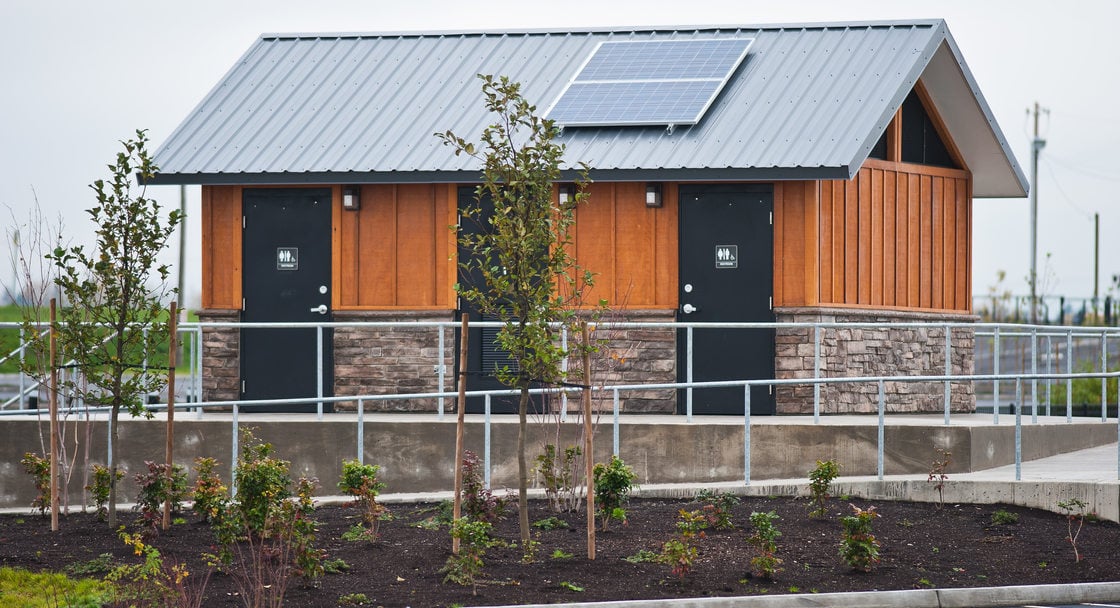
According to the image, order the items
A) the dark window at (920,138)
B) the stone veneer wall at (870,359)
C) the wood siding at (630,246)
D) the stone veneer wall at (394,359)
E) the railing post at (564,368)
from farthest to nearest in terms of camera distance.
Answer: the dark window at (920,138), the stone veneer wall at (394,359), the wood siding at (630,246), the stone veneer wall at (870,359), the railing post at (564,368)

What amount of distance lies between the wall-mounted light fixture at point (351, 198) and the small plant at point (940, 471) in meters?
7.08

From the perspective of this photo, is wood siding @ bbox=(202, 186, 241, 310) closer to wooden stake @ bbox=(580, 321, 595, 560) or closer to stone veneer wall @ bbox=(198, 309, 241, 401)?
stone veneer wall @ bbox=(198, 309, 241, 401)

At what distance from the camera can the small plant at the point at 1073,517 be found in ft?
35.5

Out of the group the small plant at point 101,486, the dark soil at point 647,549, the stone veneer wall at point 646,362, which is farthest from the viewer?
the stone veneer wall at point 646,362

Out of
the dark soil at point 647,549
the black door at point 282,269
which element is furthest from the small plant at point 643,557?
the black door at point 282,269

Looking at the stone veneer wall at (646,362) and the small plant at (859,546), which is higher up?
the stone veneer wall at (646,362)

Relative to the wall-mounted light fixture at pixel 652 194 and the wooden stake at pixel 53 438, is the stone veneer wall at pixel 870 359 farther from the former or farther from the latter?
the wooden stake at pixel 53 438

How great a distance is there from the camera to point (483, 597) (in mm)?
9336

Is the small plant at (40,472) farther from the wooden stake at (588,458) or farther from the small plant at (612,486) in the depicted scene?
the wooden stake at (588,458)

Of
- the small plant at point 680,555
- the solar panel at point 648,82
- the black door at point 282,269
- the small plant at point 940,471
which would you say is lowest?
the small plant at point 680,555

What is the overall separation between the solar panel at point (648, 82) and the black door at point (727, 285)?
41.6 inches

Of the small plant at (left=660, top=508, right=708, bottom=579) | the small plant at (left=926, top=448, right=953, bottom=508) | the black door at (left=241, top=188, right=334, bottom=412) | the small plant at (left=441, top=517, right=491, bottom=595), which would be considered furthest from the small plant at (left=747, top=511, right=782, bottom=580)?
the black door at (left=241, top=188, right=334, bottom=412)

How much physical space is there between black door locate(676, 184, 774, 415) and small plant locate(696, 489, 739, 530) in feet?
12.1

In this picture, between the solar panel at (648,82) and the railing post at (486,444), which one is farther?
the solar panel at (648,82)
